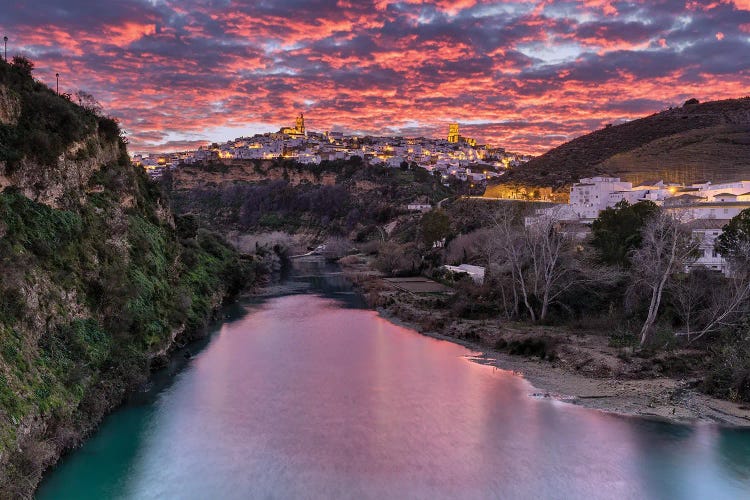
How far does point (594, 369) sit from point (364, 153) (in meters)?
114

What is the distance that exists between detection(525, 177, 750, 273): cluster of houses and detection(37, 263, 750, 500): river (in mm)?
10008

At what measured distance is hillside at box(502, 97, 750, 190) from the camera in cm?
5747

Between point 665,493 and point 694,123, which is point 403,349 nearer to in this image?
point 665,493

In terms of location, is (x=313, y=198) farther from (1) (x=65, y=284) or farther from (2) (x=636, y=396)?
(1) (x=65, y=284)

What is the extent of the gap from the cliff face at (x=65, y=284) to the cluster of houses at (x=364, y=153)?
3418 inches

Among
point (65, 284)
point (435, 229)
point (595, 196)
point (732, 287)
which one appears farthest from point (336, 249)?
point (65, 284)

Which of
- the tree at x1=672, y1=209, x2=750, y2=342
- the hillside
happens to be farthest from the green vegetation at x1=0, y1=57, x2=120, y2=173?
the hillside

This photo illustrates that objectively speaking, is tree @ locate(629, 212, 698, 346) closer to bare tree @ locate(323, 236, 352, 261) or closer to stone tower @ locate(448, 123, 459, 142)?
bare tree @ locate(323, 236, 352, 261)

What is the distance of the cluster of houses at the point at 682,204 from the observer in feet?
88.5

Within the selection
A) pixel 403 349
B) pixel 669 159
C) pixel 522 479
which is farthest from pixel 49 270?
pixel 669 159

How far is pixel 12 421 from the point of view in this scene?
31.9ft

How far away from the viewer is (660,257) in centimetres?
2136

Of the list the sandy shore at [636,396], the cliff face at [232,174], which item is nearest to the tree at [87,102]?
the sandy shore at [636,396]

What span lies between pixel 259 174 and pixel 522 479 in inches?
3981
